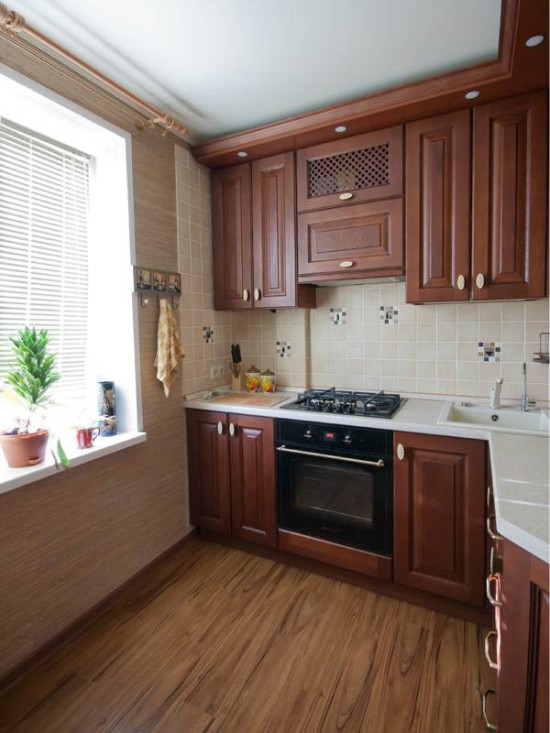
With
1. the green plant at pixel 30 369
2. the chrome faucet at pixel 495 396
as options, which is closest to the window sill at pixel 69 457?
the green plant at pixel 30 369

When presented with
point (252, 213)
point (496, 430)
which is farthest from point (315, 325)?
point (496, 430)

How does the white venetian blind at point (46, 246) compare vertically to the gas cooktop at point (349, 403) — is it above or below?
above

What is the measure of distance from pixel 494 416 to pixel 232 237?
1.83 metres

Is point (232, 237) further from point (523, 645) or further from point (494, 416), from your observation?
point (523, 645)

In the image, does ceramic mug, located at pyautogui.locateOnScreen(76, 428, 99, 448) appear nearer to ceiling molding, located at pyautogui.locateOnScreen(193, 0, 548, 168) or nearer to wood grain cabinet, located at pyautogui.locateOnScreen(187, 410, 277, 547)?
wood grain cabinet, located at pyautogui.locateOnScreen(187, 410, 277, 547)

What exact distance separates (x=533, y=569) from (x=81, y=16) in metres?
2.26

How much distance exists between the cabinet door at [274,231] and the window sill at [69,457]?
1114 millimetres

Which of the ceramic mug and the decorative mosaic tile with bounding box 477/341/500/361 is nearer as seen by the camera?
the ceramic mug

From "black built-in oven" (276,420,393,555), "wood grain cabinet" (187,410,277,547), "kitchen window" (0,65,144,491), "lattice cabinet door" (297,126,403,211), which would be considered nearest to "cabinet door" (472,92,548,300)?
"lattice cabinet door" (297,126,403,211)

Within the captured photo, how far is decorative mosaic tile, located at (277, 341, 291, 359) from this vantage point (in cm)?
270

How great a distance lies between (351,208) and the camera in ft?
6.98

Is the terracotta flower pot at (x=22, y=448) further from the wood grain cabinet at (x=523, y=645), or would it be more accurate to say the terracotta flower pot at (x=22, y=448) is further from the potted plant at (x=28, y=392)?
the wood grain cabinet at (x=523, y=645)

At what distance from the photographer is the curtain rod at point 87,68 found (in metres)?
1.32

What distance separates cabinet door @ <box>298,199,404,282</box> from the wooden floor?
1679 millimetres
